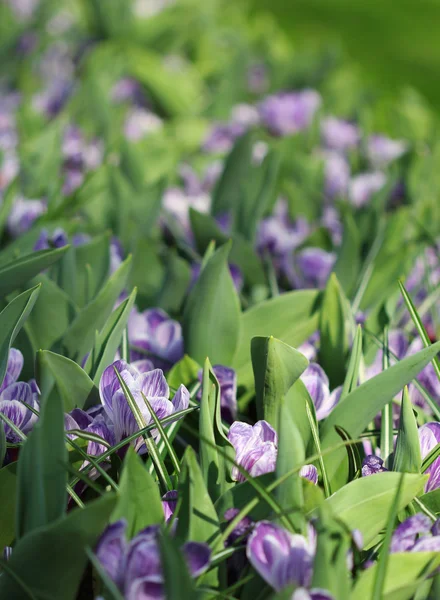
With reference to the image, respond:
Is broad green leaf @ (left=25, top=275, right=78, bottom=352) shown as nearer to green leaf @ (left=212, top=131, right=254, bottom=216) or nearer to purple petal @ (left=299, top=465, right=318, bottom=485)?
purple petal @ (left=299, top=465, right=318, bottom=485)

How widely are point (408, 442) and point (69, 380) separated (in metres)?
0.44

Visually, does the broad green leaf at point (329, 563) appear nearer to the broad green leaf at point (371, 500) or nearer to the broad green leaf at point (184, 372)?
the broad green leaf at point (371, 500)

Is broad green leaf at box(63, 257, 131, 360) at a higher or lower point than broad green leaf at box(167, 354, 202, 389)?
higher

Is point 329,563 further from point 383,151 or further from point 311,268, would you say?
point 383,151

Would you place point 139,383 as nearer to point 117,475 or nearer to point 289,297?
point 117,475

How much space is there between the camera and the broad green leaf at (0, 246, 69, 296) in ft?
3.40

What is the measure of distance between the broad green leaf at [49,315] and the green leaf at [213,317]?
0.64 ft

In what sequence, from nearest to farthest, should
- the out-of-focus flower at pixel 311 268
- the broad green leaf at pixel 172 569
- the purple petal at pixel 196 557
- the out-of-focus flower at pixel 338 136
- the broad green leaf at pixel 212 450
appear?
the broad green leaf at pixel 172 569 → the purple petal at pixel 196 557 → the broad green leaf at pixel 212 450 → the out-of-focus flower at pixel 311 268 → the out-of-focus flower at pixel 338 136

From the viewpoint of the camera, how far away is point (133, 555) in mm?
708

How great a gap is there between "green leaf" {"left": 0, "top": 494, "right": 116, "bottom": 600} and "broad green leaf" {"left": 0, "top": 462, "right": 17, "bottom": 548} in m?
0.10

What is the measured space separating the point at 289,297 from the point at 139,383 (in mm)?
423

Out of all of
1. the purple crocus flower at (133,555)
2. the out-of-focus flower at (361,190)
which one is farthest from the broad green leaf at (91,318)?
the out-of-focus flower at (361,190)

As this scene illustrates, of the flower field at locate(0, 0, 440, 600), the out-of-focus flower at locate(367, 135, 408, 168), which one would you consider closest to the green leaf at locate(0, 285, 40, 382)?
the flower field at locate(0, 0, 440, 600)

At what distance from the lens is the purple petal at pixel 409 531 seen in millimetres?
783
